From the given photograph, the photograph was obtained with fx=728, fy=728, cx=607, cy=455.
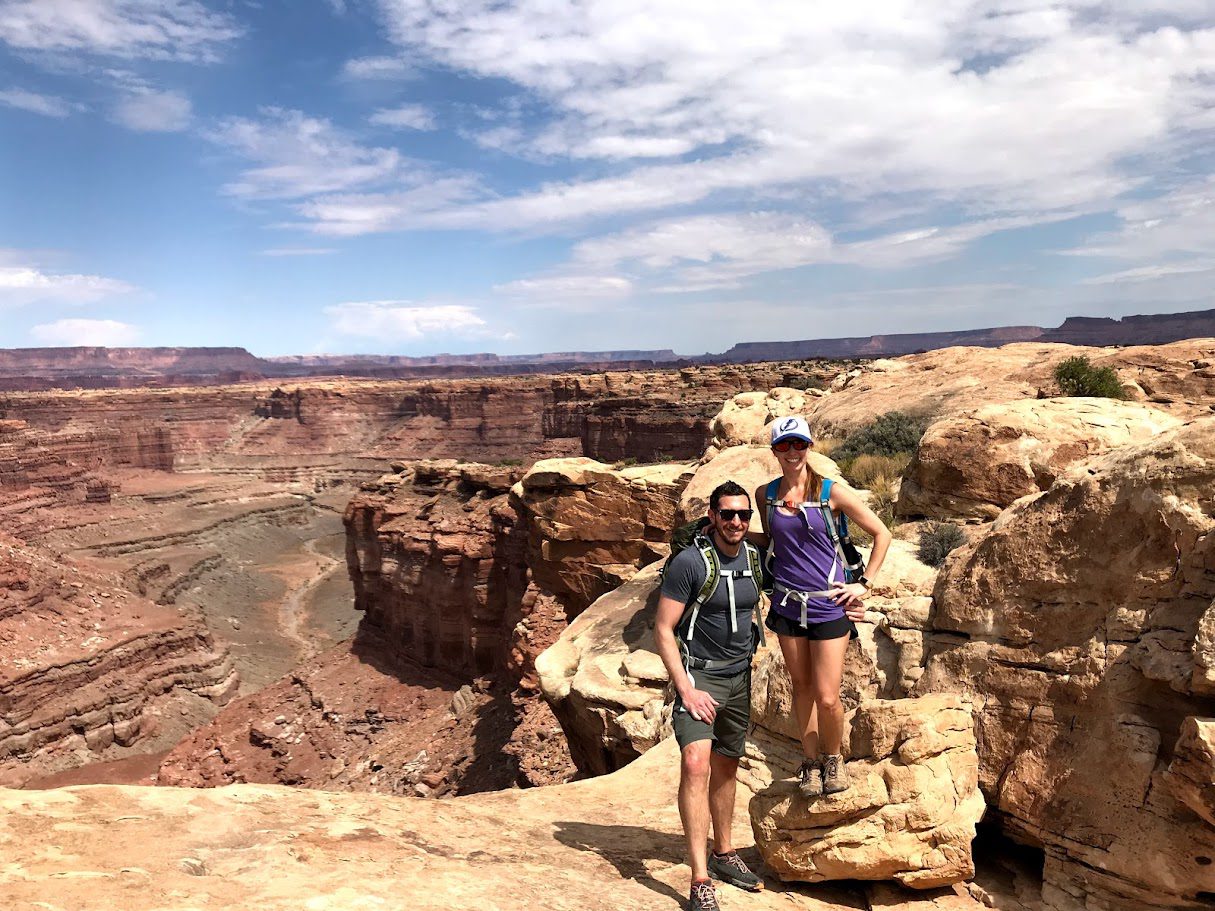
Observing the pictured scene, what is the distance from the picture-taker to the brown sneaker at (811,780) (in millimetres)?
4492

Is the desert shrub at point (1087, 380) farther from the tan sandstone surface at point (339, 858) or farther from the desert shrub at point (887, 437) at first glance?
the tan sandstone surface at point (339, 858)

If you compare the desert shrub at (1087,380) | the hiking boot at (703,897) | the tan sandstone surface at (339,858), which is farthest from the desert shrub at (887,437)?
the hiking boot at (703,897)

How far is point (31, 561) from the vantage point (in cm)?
3303

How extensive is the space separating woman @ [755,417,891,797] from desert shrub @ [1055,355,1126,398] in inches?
338

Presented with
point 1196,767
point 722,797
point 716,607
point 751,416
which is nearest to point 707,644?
point 716,607

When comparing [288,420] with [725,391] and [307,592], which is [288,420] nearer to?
[307,592]

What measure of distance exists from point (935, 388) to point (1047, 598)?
1095 cm

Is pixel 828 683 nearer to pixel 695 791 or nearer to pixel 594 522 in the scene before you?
pixel 695 791

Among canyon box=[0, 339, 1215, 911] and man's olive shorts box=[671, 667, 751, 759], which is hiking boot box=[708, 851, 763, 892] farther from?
man's olive shorts box=[671, 667, 751, 759]

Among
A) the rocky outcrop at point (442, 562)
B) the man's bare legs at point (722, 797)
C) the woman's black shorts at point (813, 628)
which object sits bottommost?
the rocky outcrop at point (442, 562)

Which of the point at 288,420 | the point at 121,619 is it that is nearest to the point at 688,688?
the point at 121,619

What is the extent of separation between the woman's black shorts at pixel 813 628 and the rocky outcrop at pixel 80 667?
29.5 metres

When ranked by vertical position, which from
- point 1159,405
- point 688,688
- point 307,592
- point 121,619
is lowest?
point 307,592

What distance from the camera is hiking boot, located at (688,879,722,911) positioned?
13.4 feet
